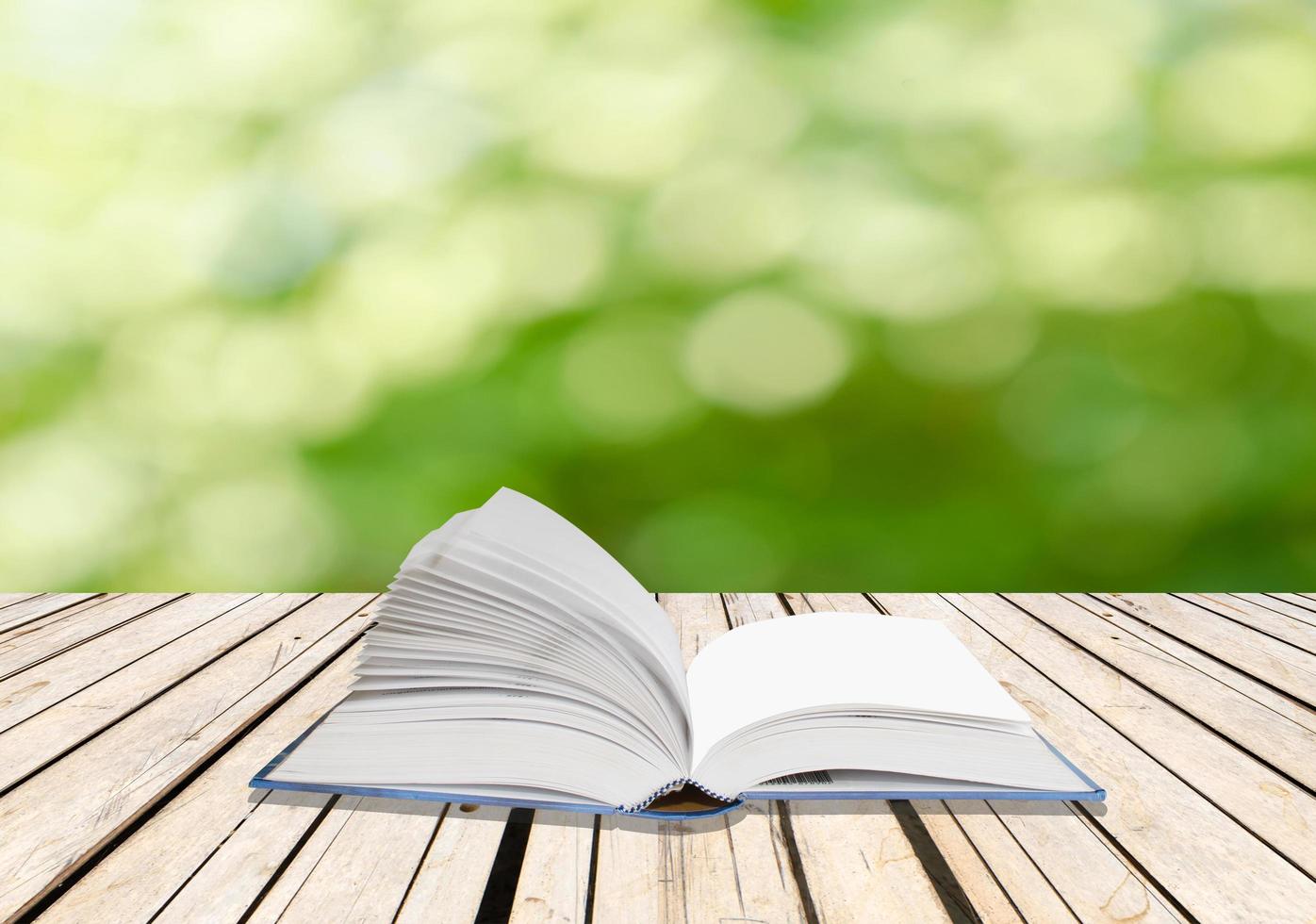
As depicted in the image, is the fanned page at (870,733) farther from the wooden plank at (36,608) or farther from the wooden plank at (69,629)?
the wooden plank at (36,608)

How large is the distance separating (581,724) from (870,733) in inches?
7.8

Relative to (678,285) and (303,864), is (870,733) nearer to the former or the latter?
(303,864)

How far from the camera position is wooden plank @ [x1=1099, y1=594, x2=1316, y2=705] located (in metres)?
0.90

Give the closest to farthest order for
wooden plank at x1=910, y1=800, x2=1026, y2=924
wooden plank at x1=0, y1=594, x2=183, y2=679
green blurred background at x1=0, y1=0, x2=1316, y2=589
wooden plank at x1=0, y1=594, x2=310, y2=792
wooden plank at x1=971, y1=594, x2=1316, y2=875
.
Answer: wooden plank at x1=910, y1=800, x2=1026, y2=924, wooden plank at x1=971, y1=594, x2=1316, y2=875, wooden plank at x1=0, y1=594, x2=310, y2=792, wooden plank at x1=0, y1=594, x2=183, y2=679, green blurred background at x1=0, y1=0, x2=1316, y2=589

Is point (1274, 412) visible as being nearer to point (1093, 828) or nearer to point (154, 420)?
point (1093, 828)

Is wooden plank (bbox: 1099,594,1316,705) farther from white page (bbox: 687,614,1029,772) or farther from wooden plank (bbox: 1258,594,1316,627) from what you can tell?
white page (bbox: 687,614,1029,772)

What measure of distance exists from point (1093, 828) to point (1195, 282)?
113 centimetres

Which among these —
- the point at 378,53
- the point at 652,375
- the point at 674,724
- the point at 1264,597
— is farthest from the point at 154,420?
the point at 1264,597

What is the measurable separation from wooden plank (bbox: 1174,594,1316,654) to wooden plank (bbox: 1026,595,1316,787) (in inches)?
1.9

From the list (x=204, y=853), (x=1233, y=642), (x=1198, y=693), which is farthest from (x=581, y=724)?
(x=1233, y=642)

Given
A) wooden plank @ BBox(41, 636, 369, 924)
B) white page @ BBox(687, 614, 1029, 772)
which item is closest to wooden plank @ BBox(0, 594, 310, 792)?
wooden plank @ BBox(41, 636, 369, 924)

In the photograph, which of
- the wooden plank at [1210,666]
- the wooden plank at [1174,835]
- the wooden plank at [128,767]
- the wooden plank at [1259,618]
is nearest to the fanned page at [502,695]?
the wooden plank at [128,767]

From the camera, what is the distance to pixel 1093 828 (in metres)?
0.57

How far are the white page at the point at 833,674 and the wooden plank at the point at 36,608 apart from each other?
1.01 meters
